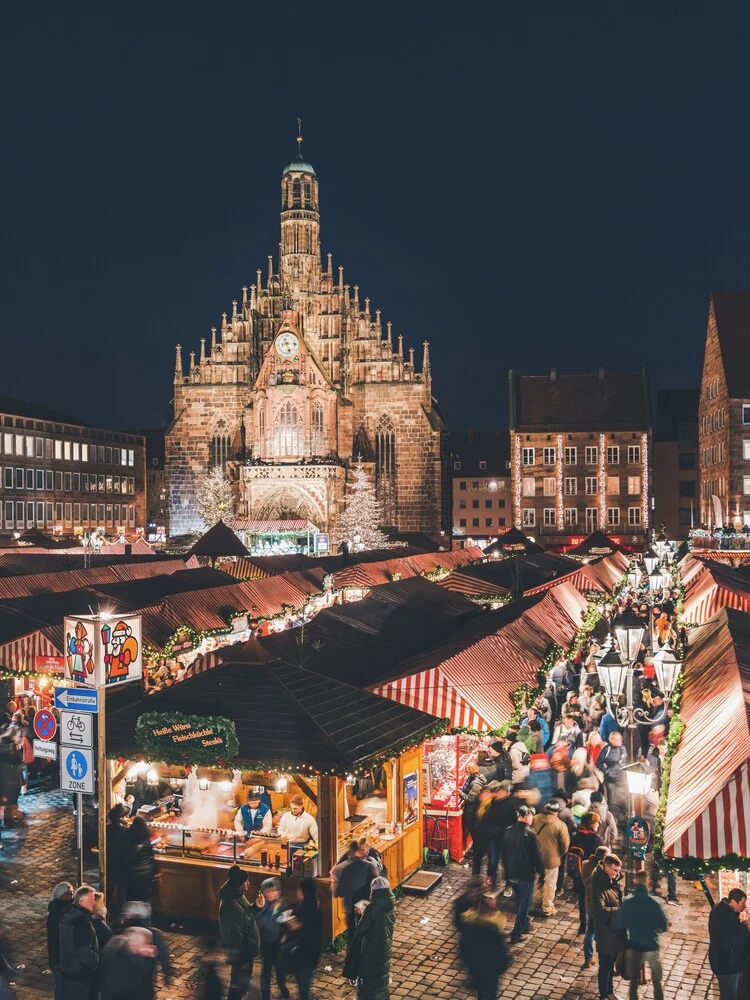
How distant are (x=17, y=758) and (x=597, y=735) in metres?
7.90

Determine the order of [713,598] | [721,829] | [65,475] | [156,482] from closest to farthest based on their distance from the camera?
[721,829], [713,598], [65,475], [156,482]

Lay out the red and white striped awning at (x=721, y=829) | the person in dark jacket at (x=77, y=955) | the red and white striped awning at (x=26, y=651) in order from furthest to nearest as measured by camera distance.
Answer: the red and white striped awning at (x=26, y=651) → the person in dark jacket at (x=77, y=955) → the red and white striped awning at (x=721, y=829)

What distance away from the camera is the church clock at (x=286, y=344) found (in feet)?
208

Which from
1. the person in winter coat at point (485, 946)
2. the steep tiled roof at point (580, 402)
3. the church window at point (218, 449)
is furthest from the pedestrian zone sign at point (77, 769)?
the steep tiled roof at point (580, 402)

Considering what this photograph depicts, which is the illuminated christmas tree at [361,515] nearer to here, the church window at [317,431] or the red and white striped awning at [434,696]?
the church window at [317,431]

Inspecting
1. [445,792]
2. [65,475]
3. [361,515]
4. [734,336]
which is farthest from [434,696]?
[65,475]

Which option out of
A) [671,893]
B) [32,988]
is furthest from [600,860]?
[32,988]

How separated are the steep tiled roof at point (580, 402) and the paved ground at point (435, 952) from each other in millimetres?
56946

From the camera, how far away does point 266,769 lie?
9.77 meters

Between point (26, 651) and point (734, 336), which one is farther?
point (734, 336)

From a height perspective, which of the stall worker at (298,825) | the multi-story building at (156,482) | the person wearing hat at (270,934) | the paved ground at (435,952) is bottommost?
the paved ground at (435,952)

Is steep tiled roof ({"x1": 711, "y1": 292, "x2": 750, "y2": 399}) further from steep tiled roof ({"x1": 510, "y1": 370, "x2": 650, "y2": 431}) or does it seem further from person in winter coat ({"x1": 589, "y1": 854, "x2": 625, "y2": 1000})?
person in winter coat ({"x1": 589, "y1": 854, "x2": 625, "y2": 1000})

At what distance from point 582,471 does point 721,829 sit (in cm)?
5974

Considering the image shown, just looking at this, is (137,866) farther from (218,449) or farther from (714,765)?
(218,449)
